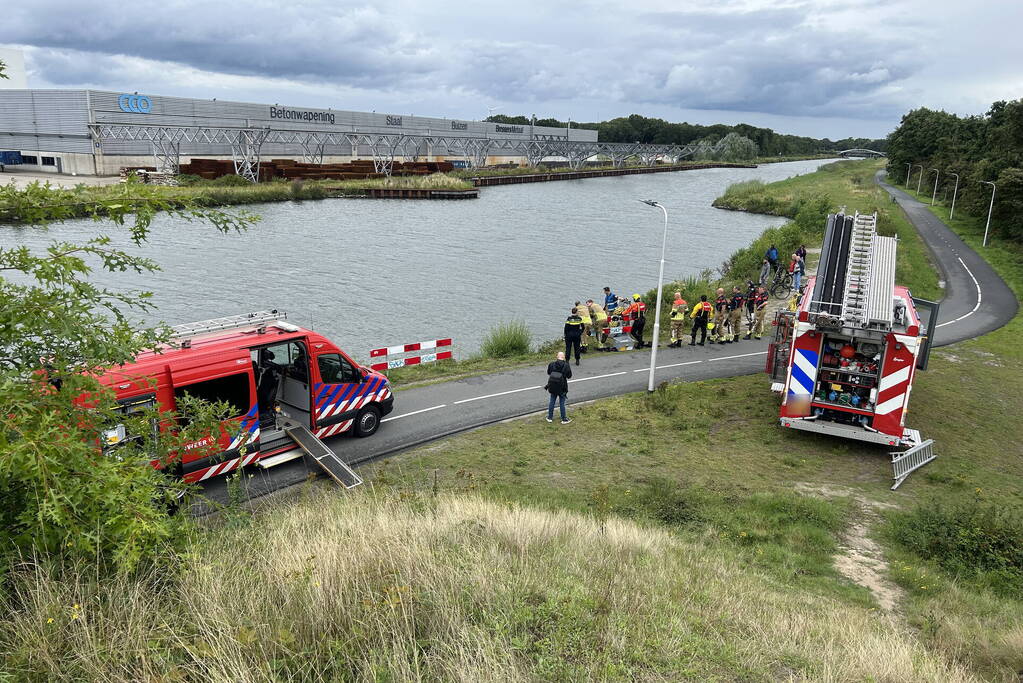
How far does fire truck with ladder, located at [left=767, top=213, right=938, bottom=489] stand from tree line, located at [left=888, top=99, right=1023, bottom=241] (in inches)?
1543

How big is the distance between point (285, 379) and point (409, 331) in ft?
44.9

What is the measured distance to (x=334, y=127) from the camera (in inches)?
4065

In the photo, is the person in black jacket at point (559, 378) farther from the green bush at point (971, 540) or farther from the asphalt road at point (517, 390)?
the green bush at point (971, 540)

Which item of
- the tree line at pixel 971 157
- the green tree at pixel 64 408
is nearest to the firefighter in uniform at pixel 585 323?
the green tree at pixel 64 408

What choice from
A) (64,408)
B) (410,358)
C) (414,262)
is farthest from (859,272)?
(414,262)

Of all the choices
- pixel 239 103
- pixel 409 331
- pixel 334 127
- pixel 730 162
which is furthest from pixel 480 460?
pixel 730 162

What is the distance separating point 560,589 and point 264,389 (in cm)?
860

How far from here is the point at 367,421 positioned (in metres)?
13.9

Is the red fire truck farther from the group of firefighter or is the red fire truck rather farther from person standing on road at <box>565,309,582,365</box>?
the group of firefighter

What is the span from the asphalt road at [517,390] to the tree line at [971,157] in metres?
23.7

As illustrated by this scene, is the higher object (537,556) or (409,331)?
(537,556)

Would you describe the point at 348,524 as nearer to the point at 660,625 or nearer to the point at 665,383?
the point at 660,625

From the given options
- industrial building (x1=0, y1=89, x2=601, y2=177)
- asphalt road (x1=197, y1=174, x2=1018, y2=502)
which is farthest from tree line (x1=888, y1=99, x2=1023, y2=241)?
industrial building (x1=0, y1=89, x2=601, y2=177)

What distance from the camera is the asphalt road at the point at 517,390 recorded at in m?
13.1
